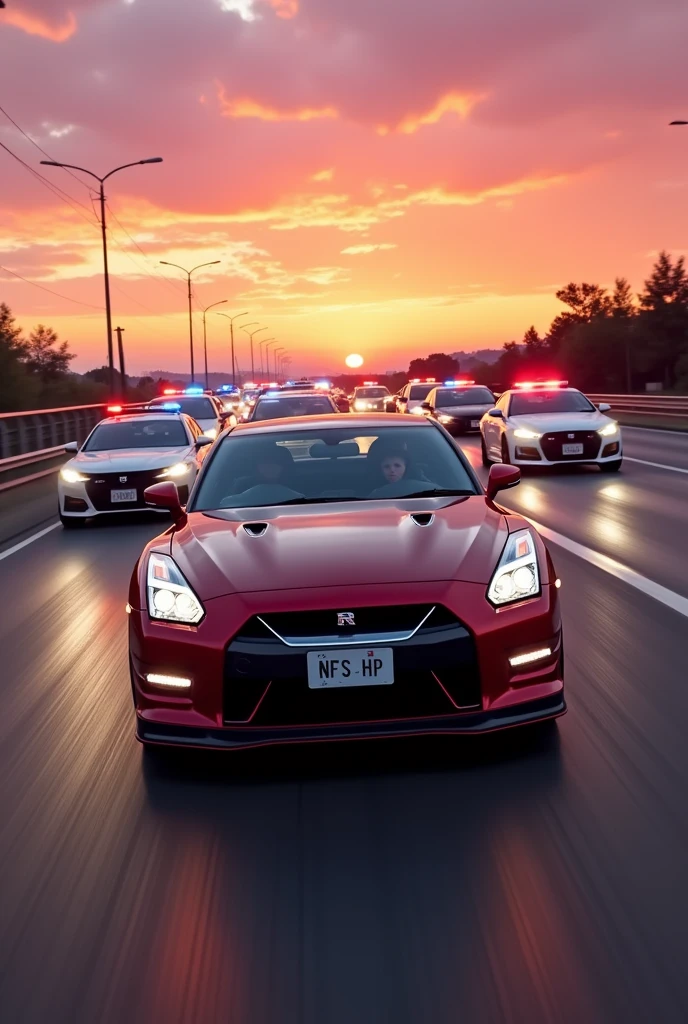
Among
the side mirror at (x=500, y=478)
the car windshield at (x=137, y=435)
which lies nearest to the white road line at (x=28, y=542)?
the car windshield at (x=137, y=435)

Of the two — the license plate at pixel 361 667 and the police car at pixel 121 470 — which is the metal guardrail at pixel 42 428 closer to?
the police car at pixel 121 470

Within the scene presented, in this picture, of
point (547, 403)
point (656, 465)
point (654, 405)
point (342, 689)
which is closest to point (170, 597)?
point (342, 689)

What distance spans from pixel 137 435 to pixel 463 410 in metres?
17.2

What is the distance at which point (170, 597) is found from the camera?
527 cm

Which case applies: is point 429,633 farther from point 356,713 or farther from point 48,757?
point 48,757

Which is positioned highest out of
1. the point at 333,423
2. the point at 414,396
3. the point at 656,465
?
the point at 333,423

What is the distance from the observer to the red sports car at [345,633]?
15.9ft

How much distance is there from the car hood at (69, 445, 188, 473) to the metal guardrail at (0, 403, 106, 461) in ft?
25.3

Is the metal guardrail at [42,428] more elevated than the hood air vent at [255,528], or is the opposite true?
the hood air vent at [255,528]

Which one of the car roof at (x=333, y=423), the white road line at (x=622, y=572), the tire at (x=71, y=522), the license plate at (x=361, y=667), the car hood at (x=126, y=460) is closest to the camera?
the license plate at (x=361, y=667)

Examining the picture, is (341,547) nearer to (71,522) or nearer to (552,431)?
(71,522)

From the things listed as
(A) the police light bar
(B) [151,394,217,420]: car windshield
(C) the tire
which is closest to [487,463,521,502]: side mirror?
(C) the tire

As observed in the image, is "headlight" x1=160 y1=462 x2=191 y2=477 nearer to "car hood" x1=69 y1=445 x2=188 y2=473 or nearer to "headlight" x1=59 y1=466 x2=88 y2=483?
"car hood" x1=69 y1=445 x2=188 y2=473

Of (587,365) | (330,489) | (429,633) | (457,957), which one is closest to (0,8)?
(330,489)
